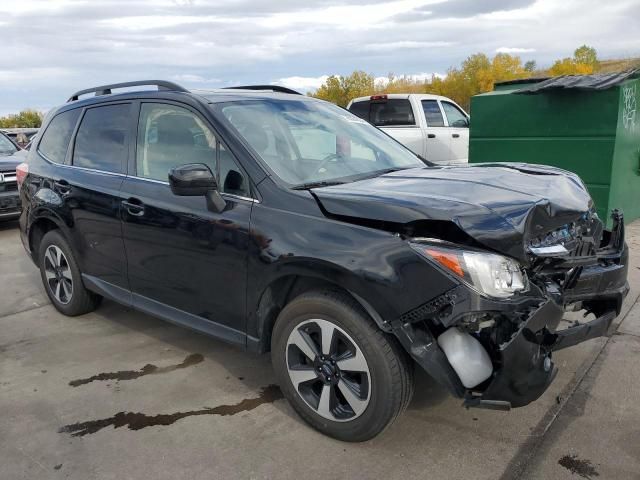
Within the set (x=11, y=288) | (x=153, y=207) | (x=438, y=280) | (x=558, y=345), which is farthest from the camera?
(x=11, y=288)

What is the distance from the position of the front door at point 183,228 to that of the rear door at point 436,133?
8057 millimetres

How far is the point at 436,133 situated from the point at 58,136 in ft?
25.9

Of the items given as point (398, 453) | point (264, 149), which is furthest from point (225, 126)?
point (398, 453)

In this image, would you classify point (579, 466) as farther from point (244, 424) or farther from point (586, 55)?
point (586, 55)

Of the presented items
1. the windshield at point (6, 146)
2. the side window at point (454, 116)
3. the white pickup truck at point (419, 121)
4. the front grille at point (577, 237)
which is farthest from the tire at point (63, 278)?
the side window at point (454, 116)

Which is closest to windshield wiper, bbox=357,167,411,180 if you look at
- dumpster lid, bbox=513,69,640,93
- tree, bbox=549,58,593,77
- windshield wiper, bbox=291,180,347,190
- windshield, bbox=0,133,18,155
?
windshield wiper, bbox=291,180,347,190

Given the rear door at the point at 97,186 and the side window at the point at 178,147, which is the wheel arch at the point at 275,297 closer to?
the side window at the point at 178,147

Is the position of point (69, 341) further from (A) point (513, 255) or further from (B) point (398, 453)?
(A) point (513, 255)

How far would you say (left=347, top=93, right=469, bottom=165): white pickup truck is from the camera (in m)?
11.0

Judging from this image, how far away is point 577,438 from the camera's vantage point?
2904 millimetres

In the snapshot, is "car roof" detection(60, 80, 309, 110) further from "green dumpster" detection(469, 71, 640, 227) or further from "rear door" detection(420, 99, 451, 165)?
"rear door" detection(420, 99, 451, 165)

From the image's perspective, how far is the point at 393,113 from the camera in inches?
443

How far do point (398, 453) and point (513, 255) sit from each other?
115 centimetres

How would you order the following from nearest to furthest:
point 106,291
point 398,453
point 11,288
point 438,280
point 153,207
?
point 438,280, point 398,453, point 153,207, point 106,291, point 11,288
